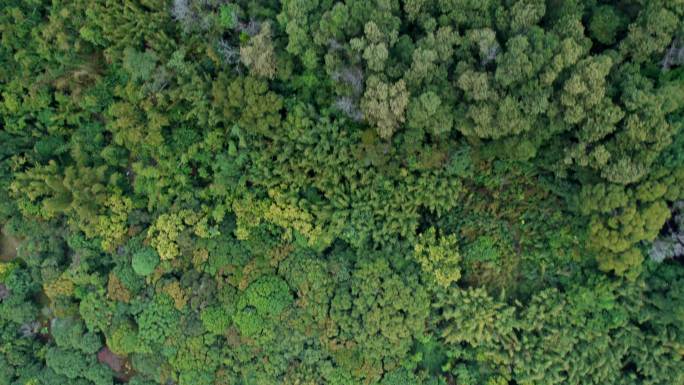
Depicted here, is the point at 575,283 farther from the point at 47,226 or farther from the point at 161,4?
the point at 47,226

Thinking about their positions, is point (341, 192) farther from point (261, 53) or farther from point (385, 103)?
point (261, 53)

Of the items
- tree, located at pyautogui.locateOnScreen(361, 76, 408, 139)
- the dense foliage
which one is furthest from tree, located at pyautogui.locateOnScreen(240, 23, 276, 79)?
tree, located at pyautogui.locateOnScreen(361, 76, 408, 139)

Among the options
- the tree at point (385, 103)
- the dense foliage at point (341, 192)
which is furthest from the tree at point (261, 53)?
the tree at point (385, 103)

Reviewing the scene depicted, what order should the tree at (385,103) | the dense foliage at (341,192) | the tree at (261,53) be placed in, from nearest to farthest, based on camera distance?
1. the dense foliage at (341,192)
2. the tree at (385,103)
3. the tree at (261,53)

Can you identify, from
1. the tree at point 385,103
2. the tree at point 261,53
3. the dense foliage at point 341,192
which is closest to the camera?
the dense foliage at point 341,192

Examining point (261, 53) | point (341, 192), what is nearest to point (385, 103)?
point (341, 192)

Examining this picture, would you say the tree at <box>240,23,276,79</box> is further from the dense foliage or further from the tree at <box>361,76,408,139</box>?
the tree at <box>361,76,408,139</box>

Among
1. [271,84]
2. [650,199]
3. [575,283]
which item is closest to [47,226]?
[271,84]

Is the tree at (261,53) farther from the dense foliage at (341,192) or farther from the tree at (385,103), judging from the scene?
the tree at (385,103)
